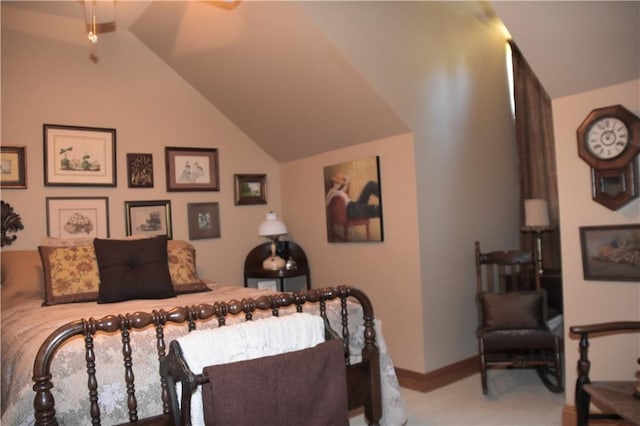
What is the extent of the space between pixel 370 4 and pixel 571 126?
4.79 ft

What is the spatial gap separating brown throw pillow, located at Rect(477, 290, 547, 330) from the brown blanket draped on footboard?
1.33 m

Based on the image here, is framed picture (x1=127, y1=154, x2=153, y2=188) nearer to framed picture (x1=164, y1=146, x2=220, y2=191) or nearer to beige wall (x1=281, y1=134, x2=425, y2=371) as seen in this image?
framed picture (x1=164, y1=146, x2=220, y2=191)

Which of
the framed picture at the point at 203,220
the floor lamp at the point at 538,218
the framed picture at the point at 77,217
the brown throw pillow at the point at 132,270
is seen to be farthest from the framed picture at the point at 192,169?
the floor lamp at the point at 538,218

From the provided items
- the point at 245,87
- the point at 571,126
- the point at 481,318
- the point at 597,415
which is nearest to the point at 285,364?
the point at 597,415

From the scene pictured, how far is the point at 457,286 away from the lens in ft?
12.2

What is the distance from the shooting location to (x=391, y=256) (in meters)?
3.68

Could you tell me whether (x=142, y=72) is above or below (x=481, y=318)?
above

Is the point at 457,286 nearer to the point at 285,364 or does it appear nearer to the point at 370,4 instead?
the point at 370,4

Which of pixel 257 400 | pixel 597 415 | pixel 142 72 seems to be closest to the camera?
pixel 257 400

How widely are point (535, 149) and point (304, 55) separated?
2.20 metres

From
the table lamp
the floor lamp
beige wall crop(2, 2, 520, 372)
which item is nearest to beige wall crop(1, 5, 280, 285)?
beige wall crop(2, 2, 520, 372)

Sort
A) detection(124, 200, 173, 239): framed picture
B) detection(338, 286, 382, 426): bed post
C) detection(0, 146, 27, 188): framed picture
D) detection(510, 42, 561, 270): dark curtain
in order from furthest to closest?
1. detection(510, 42, 561, 270): dark curtain
2. detection(124, 200, 173, 239): framed picture
3. detection(0, 146, 27, 188): framed picture
4. detection(338, 286, 382, 426): bed post

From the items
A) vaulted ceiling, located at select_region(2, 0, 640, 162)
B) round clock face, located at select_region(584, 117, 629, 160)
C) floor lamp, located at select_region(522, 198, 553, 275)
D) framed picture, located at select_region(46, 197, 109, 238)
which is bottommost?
floor lamp, located at select_region(522, 198, 553, 275)

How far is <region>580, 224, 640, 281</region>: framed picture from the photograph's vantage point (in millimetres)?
2357
